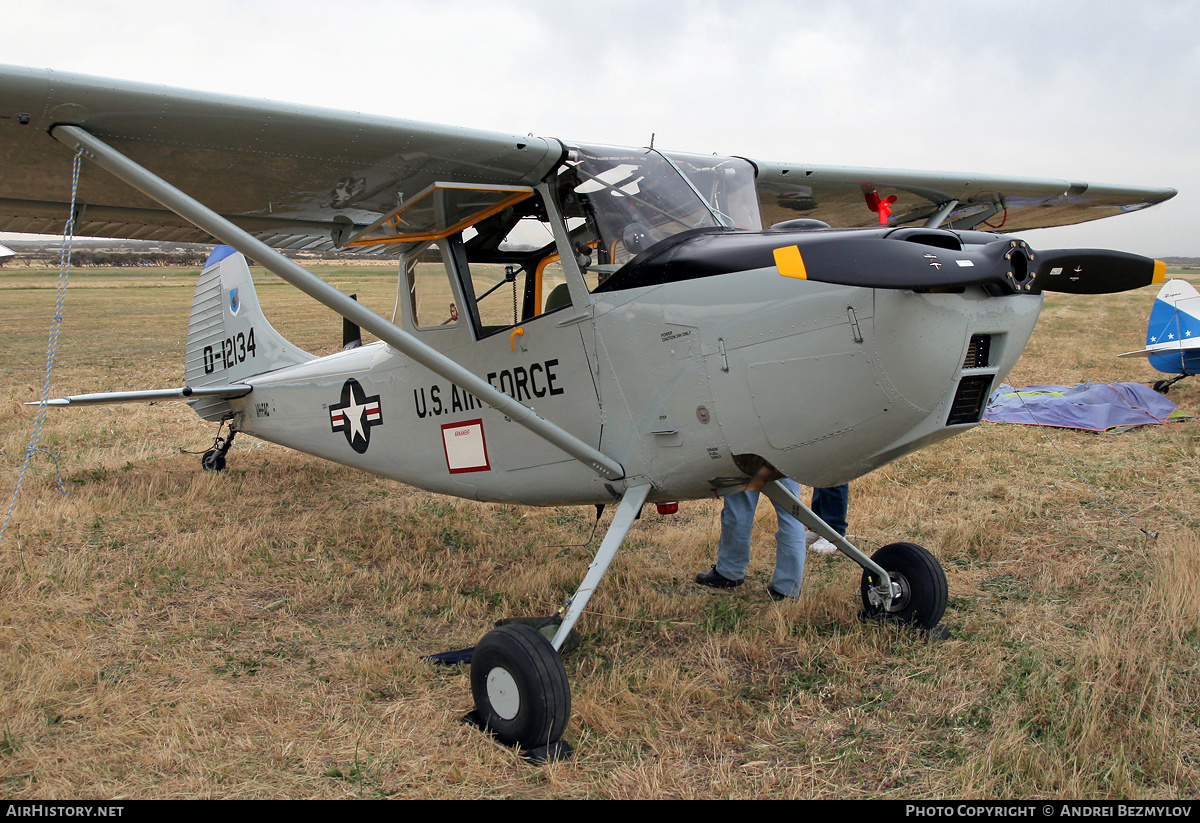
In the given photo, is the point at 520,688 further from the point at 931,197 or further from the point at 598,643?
the point at 931,197

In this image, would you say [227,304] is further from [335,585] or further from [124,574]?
[335,585]

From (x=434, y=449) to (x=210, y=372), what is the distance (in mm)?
4140

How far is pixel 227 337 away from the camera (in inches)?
305

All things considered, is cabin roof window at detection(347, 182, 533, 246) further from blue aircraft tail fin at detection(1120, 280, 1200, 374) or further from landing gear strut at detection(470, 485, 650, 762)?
blue aircraft tail fin at detection(1120, 280, 1200, 374)

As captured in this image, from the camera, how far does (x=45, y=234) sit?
4840 millimetres

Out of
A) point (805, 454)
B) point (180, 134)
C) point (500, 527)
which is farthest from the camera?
point (500, 527)

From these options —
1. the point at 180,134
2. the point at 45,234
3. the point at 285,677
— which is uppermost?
the point at 180,134

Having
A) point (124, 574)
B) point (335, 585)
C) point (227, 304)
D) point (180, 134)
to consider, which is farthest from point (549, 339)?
point (227, 304)

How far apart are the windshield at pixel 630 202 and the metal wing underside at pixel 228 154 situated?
194mm

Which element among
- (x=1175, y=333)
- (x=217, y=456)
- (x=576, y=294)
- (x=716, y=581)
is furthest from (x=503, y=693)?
(x=1175, y=333)

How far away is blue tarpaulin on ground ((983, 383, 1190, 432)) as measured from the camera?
29.2ft

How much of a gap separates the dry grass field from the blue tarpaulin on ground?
121cm

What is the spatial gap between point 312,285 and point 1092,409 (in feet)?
29.8

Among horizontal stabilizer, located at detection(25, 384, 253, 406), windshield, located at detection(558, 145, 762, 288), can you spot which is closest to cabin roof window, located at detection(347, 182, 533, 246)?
windshield, located at detection(558, 145, 762, 288)
